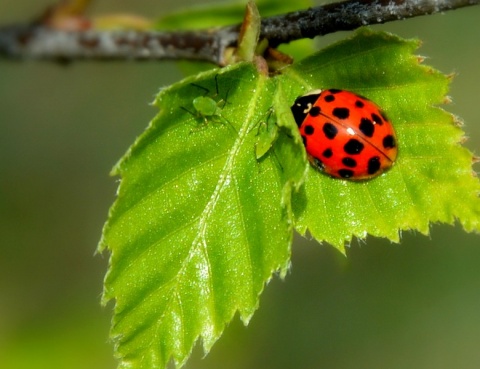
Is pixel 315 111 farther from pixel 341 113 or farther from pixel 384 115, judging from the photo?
pixel 384 115

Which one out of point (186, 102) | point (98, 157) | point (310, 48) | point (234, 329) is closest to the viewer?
point (186, 102)

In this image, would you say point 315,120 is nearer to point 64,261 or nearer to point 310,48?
point 310,48

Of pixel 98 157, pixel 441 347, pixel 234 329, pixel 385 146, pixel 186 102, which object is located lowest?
pixel 441 347

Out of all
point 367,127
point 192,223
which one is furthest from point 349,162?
point 192,223

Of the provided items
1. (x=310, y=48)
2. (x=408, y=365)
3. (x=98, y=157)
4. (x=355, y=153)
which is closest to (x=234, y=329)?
(x=408, y=365)

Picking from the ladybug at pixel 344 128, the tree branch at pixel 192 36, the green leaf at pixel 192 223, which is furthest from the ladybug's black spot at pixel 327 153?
the tree branch at pixel 192 36

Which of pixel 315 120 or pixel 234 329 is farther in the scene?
pixel 234 329

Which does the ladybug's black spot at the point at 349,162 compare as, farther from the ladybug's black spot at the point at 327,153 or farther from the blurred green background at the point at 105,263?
the blurred green background at the point at 105,263
